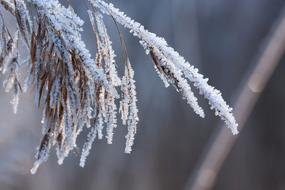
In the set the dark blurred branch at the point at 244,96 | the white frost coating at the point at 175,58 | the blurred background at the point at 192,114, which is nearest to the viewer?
the white frost coating at the point at 175,58

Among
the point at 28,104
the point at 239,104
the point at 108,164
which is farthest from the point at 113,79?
the point at 108,164

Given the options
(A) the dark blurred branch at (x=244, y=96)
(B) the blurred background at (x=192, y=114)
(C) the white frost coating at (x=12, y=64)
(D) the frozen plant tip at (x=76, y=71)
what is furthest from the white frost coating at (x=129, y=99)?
(B) the blurred background at (x=192, y=114)

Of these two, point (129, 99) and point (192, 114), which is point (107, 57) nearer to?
point (129, 99)

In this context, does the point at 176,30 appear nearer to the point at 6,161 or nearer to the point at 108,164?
the point at 108,164

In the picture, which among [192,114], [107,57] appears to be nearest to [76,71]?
[107,57]

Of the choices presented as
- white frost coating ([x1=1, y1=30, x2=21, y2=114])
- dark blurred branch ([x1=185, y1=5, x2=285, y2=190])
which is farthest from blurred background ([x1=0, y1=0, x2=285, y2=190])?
white frost coating ([x1=1, y1=30, x2=21, y2=114])

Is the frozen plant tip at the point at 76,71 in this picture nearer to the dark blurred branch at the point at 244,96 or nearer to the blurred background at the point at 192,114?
the dark blurred branch at the point at 244,96
